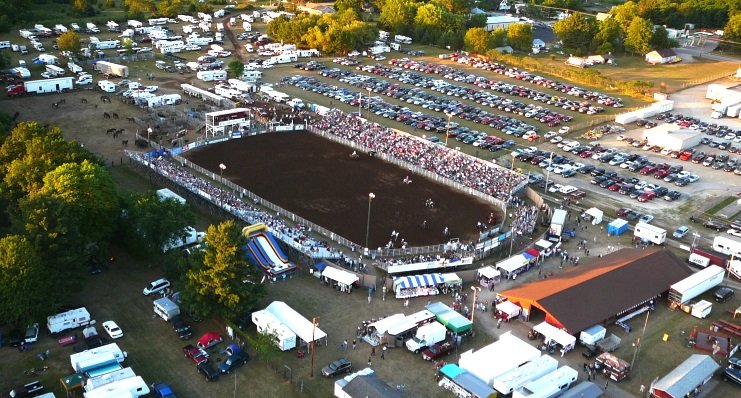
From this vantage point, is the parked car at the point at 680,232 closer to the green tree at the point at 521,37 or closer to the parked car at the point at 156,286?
the parked car at the point at 156,286

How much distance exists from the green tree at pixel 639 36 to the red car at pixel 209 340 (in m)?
75.6

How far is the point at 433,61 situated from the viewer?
78.1 metres

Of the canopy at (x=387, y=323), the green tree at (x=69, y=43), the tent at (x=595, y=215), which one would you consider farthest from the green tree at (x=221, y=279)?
the green tree at (x=69, y=43)

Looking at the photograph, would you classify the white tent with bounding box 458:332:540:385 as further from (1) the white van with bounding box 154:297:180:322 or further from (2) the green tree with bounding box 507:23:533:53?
(2) the green tree with bounding box 507:23:533:53

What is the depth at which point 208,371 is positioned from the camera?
2380 centimetres

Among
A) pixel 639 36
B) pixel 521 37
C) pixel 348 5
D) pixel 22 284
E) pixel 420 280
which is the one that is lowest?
pixel 420 280

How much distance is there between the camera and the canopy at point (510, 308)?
1116 inches

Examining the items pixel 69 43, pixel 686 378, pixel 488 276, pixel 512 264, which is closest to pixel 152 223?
pixel 488 276

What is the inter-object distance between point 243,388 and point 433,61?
60662mm

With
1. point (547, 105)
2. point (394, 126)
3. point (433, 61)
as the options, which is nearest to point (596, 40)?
point (433, 61)

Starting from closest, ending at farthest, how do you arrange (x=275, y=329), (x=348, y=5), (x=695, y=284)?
(x=275, y=329), (x=695, y=284), (x=348, y=5)

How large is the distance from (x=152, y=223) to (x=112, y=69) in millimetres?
40259

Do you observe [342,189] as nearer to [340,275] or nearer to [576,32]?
[340,275]

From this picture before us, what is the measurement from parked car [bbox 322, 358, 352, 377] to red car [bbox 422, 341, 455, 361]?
3.17 meters
